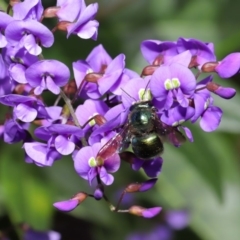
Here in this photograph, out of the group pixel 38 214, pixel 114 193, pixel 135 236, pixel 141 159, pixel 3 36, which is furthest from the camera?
pixel 135 236

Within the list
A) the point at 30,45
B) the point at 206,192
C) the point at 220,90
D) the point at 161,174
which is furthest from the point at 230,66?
the point at 206,192

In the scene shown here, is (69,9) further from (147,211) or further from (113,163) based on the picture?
(147,211)

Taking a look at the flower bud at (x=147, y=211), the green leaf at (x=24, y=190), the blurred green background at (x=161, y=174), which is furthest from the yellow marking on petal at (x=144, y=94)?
the green leaf at (x=24, y=190)

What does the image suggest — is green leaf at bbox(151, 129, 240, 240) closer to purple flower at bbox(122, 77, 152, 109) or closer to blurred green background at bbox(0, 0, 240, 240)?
blurred green background at bbox(0, 0, 240, 240)

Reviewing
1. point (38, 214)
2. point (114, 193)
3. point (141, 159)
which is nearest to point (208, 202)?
point (114, 193)

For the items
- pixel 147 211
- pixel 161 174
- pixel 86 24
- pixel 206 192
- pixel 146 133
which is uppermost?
pixel 86 24

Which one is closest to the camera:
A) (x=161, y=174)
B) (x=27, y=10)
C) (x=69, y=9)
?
(x=27, y=10)

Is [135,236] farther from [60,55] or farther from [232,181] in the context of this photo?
[60,55]

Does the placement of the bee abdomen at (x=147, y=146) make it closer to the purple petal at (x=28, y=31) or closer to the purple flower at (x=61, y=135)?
the purple flower at (x=61, y=135)
